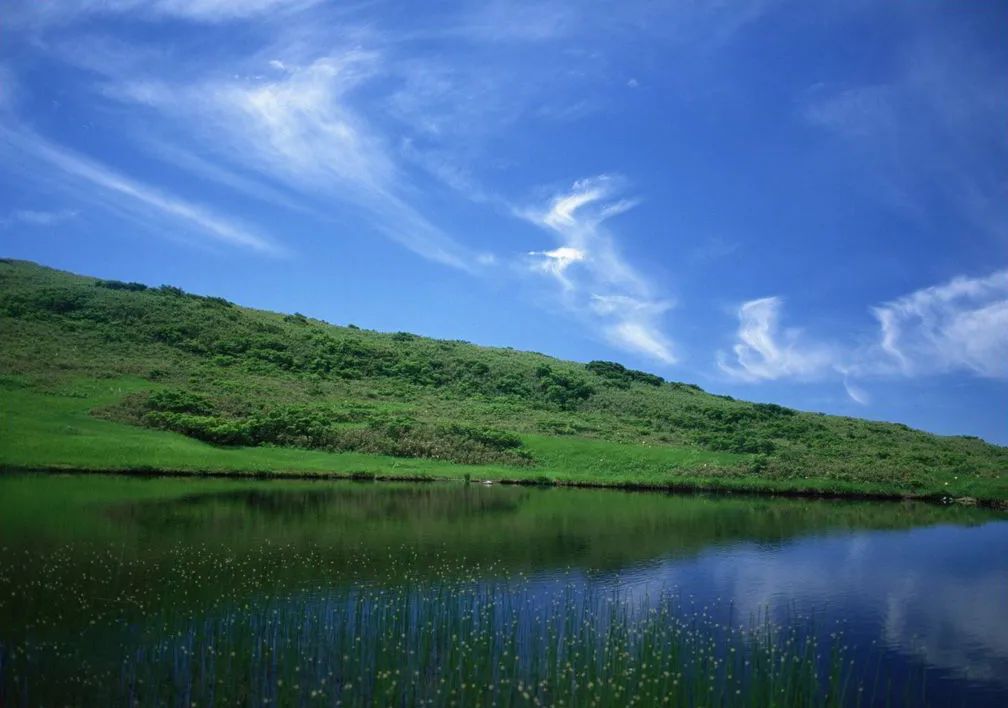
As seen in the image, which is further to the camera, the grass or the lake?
the lake

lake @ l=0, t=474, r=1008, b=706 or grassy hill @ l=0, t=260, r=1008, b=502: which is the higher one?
grassy hill @ l=0, t=260, r=1008, b=502

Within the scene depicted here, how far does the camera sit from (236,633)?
49.8 ft

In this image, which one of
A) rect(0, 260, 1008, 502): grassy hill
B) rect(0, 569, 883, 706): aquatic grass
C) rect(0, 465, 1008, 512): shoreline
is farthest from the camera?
rect(0, 260, 1008, 502): grassy hill

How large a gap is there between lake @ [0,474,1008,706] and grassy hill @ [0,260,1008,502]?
52.8ft

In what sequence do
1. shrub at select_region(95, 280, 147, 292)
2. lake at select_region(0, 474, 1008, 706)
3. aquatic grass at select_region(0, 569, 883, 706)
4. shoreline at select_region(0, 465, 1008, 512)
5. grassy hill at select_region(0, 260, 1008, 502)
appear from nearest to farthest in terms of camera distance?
aquatic grass at select_region(0, 569, 883, 706)
lake at select_region(0, 474, 1008, 706)
shoreline at select_region(0, 465, 1008, 512)
grassy hill at select_region(0, 260, 1008, 502)
shrub at select_region(95, 280, 147, 292)

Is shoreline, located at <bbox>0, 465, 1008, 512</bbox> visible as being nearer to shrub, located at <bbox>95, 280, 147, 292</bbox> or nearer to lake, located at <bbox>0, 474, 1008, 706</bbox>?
lake, located at <bbox>0, 474, 1008, 706</bbox>

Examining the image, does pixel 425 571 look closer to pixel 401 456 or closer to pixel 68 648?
pixel 68 648

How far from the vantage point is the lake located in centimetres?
1341

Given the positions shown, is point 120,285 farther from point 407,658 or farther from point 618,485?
point 407,658

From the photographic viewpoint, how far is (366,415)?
218ft

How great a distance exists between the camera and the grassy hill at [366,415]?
53.0 metres

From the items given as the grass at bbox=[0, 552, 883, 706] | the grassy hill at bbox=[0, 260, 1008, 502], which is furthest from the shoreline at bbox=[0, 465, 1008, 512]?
the grass at bbox=[0, 552, 883, 706]

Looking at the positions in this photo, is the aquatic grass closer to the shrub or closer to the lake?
the lake

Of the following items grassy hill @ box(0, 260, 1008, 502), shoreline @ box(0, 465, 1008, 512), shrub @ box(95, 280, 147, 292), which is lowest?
shoreline @ box(0, 465, 1008, 512)
